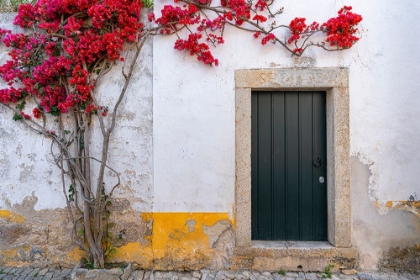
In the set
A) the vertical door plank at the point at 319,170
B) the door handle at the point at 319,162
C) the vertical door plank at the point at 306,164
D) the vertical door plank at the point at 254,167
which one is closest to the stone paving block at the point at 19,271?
the vertical door plank at the point at 254,167

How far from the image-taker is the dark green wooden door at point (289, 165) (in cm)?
282

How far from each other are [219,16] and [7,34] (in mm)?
2313

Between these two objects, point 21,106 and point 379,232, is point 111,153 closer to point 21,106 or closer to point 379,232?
point 21,106

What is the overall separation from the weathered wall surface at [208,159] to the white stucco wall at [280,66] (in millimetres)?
11

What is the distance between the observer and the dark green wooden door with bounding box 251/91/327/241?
2.82m

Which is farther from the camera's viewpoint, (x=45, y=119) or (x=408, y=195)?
(x=45, y=119)

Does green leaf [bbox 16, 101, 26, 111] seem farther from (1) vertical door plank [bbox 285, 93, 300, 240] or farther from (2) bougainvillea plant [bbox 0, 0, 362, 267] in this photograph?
(1) vertical door plank [bbox 285, 93, 300, 240]

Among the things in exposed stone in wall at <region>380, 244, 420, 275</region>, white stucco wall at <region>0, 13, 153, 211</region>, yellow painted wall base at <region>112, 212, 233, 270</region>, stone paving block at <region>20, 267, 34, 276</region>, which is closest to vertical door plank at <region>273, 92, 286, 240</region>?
yellow painted wall base at <region>112, 212, 233, 270</region>

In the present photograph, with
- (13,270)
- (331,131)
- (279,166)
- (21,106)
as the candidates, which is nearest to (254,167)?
(279,166)

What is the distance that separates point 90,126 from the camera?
2764mm

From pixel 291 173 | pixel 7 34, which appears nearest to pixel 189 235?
pixel 291 173

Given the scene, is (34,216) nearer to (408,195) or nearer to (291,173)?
(291,173)

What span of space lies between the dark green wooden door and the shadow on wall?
311 mm

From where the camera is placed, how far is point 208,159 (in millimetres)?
2674
